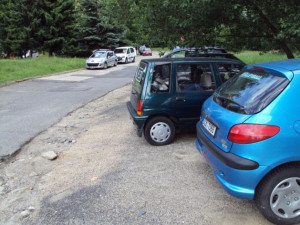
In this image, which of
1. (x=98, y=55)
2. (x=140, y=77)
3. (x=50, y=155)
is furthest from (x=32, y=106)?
(x=98, y=55)

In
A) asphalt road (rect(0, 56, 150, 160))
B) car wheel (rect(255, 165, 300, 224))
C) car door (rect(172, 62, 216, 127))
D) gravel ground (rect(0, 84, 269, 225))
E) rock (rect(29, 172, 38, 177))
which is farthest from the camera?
asphalt road (rect(0, 56, 150, 160))

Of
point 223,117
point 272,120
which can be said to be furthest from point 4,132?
point 272,120

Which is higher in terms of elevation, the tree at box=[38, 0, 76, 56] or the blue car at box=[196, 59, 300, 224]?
the tree at box=[38, 0, 76, 56]

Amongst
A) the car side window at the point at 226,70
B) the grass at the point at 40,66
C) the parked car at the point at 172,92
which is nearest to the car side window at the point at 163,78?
the parked car at the point at 172,92

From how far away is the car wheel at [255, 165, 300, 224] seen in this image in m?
2.91

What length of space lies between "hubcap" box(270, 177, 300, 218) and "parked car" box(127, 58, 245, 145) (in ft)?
8.62

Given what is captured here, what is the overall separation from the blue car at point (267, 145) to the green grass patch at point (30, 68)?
14557 mm

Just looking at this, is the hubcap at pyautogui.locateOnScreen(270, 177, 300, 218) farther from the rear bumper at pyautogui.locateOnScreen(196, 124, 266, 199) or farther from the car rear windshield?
the car rear windshield

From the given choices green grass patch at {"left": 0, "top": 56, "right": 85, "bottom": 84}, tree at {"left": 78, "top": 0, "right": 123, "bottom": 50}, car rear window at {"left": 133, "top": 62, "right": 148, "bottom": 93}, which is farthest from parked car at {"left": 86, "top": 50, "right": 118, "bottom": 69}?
car rear window at {"left": 133, "top": 62, "right": 148, "bottom": 93}

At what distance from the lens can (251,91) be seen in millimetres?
3172

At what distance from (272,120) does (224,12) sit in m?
4.81

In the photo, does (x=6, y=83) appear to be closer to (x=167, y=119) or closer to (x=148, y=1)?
(x=148, y=1)

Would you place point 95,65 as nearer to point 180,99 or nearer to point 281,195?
point 180,99

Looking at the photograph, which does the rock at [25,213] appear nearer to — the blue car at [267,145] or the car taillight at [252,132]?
the blue car at [267,145]
